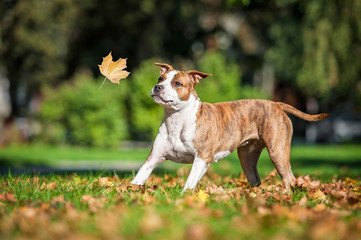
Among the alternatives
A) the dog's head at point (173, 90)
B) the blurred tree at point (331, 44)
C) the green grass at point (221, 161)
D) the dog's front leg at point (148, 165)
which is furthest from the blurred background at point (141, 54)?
the dog's front leg at point (148, 165)

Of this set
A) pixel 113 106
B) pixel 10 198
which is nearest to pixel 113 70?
pixel 10 198

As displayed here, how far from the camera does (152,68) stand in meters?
21.0

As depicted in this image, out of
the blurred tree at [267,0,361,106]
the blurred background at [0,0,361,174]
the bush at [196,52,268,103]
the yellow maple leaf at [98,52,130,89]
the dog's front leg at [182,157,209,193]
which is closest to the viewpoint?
the dog's front leg at [182,157,209,193]

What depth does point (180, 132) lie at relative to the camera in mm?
4996

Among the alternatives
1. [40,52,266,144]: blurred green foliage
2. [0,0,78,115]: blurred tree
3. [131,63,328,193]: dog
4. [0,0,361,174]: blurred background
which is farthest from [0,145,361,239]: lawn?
[0,0,78,115]: blurred tree

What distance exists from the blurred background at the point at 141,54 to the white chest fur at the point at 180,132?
7917mm

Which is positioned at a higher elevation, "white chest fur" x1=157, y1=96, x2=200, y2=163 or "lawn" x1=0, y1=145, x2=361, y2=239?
"white chest fur" x1=157, y1=96, x2=200, y2=163

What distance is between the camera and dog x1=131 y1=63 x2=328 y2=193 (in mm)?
4941

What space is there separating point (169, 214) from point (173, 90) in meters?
1.65

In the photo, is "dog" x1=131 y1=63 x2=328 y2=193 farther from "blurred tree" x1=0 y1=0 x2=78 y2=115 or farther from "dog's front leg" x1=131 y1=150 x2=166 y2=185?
"blurred tree" x1=0 y1=0 x2=78 y2=115

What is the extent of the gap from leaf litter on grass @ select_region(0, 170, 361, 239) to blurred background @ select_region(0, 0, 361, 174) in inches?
323

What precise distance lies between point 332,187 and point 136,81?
1629 centimetres

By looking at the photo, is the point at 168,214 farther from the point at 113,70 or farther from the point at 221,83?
the point at 221,83

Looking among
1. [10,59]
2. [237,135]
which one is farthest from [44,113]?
[237,135]
